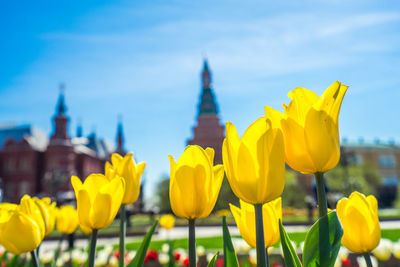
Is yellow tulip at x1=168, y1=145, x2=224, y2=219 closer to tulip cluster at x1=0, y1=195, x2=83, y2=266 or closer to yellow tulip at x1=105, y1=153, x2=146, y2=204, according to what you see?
yellow tulip at x1=105, y1=153, x2=146, y2=204

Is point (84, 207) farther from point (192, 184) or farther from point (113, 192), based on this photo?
point (192, 184)

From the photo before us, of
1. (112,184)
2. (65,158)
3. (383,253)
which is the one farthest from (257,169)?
(65,158)

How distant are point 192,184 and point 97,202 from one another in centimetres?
36

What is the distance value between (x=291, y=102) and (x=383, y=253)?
156cm

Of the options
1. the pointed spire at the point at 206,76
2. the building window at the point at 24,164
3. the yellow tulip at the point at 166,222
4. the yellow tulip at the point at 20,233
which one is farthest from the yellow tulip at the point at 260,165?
the pointed spire at the point at 206,76

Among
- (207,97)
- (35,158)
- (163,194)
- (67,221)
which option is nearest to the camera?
(67,221)

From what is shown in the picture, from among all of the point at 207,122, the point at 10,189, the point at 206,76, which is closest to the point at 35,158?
the point at 10,189

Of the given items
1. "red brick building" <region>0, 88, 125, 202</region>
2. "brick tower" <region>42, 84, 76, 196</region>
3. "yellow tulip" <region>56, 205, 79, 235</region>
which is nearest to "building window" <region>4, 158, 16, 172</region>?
"red brick building" <region>0, 88, 125, 202</region>

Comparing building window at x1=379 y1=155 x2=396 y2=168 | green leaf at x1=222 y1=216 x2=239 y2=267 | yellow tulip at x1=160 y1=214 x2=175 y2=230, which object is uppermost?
green leaf at x1=222 y1=216 x2=239 y2=267

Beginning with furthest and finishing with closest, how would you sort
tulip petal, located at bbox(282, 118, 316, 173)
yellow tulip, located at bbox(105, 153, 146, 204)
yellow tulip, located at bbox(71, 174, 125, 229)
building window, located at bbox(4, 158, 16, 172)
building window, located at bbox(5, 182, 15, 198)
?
building window, located at bbox(4, 158, 16, 172) < building window, located at bbox(5, 182, 15, 198) < yellow tulip, located at bbox(105, 153, 146, 204) < yellow tulip, located at bbox(71, 174, 125, 229) < tulip petal, located at bbox(282, 118, 316, 173)

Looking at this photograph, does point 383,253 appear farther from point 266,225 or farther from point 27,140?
point 27,140

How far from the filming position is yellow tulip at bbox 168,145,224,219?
105 centimetres

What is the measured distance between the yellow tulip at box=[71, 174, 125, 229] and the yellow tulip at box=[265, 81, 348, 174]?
0.62 metres

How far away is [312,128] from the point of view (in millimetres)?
929
